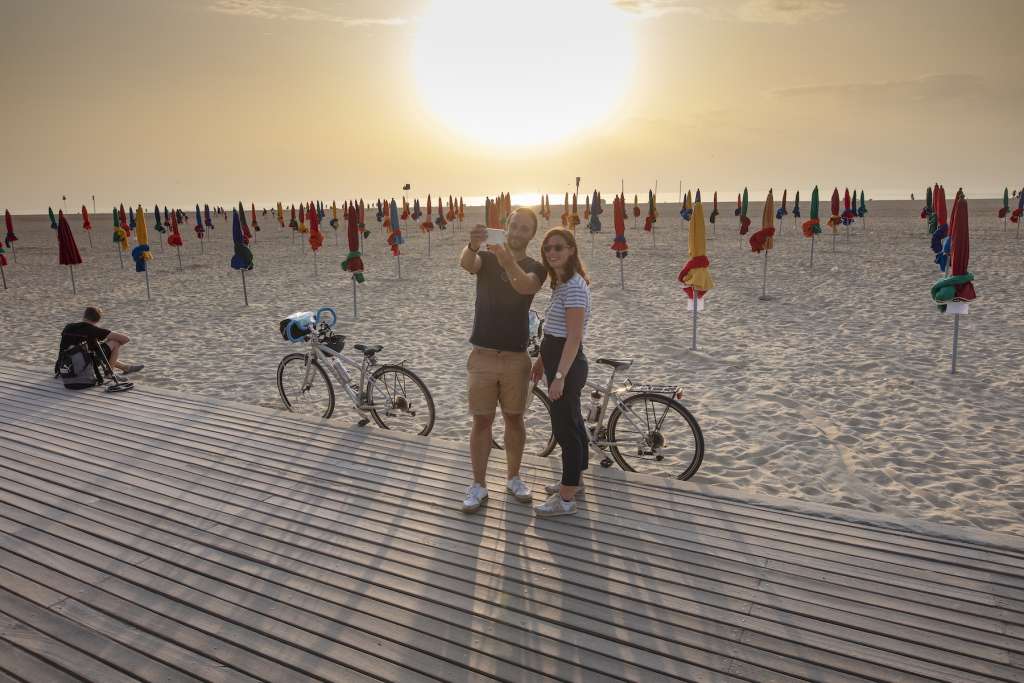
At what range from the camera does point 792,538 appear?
11.7 feet

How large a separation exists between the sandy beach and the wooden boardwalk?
3.60 feet

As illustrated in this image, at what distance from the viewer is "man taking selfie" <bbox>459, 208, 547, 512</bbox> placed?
11.8 ft

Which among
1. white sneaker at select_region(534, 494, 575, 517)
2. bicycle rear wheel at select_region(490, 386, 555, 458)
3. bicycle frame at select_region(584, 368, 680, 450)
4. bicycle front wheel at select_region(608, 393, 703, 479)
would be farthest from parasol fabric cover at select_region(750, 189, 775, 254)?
white sneaker at select_region(534, 494, 575, 517)

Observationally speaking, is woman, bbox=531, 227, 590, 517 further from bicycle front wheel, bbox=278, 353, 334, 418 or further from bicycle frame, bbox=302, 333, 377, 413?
bicycle front wheel, bbox=278, 353, 334, 418

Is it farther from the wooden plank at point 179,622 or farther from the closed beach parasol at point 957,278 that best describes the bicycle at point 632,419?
the closed beach parasol at point 957,278

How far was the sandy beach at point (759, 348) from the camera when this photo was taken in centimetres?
552

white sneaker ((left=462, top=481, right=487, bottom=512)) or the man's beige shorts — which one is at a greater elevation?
the man's beige shorts

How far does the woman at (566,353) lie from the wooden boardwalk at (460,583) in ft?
0.70

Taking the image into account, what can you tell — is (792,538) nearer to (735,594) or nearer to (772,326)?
(735,594)

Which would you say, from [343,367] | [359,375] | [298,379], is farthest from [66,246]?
[359,375]

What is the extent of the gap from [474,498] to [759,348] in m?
7.72

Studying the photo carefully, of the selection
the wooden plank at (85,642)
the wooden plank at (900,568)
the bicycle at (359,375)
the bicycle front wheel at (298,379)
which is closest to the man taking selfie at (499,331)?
the wooden plank at (900,568)

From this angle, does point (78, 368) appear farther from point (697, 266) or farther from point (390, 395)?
point (697, 266)

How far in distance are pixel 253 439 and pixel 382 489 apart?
1720mm
